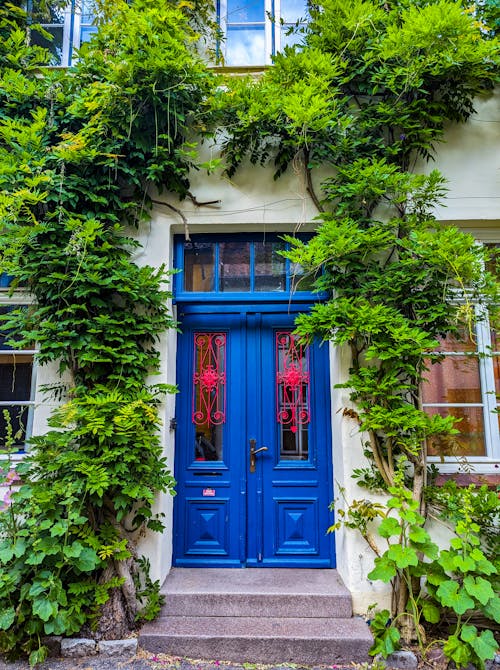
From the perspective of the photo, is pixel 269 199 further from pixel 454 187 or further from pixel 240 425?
pixel 240 425

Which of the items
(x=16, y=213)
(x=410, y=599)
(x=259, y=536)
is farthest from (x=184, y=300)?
(x=410, y=599)

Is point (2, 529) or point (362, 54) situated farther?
point (362, 54)

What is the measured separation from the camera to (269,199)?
136 inches

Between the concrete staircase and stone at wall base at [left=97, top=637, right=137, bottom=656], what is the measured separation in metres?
0.06

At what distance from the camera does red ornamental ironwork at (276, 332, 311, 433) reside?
3.50m

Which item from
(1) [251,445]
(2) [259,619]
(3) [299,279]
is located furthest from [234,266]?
(2) [259,619]

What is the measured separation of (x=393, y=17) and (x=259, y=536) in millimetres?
4254

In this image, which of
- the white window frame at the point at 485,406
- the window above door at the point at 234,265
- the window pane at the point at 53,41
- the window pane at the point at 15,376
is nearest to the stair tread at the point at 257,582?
the white window frame at the point at 485,406

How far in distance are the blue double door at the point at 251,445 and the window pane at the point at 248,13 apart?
9.48ft

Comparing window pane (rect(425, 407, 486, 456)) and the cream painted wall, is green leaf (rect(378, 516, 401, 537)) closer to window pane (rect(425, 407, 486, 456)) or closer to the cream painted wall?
the cream painted wall

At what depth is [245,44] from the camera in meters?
3.92

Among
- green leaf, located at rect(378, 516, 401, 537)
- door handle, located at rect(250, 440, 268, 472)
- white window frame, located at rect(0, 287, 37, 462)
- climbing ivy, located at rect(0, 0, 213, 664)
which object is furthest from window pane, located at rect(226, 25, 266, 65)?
green leaf, located at rect(378, 516, 401, 537)

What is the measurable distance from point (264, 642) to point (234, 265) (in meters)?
2.80

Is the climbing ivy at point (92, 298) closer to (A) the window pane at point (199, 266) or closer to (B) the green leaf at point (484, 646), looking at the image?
(A) the window pane at point (199, 266)
